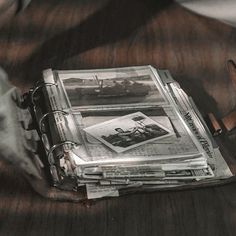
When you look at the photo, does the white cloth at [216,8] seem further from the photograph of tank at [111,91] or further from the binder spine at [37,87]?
the binder spine at [37,87]

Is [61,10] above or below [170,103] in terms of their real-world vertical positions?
above

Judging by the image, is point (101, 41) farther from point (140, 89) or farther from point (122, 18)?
point (140, 89)

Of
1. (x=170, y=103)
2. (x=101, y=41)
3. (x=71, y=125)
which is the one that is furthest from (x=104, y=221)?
(x=101, y=41)

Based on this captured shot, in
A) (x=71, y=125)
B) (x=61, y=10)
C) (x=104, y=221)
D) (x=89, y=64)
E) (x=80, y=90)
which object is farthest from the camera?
(x=61, y=10)

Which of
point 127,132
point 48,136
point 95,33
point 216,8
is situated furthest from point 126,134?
point 216,8

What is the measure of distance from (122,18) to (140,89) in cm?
35

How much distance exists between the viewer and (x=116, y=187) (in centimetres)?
83

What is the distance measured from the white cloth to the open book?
0.40m

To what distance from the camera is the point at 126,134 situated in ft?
2.96

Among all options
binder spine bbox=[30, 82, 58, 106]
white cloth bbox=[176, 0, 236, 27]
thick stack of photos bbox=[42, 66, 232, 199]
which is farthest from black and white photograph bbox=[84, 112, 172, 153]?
white cloth bbox=[176, 0, 236, 27]

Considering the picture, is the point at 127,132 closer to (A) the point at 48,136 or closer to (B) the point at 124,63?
(A) the point at 48,136

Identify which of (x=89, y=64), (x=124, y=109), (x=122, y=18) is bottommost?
(x=124, y=109)

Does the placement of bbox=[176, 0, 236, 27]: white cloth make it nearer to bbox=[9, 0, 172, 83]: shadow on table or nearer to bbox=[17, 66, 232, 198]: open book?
bbox=[9, 0, 172, 83]: shadow on table

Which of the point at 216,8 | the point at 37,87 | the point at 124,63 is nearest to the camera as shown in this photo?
the point at 37,87
